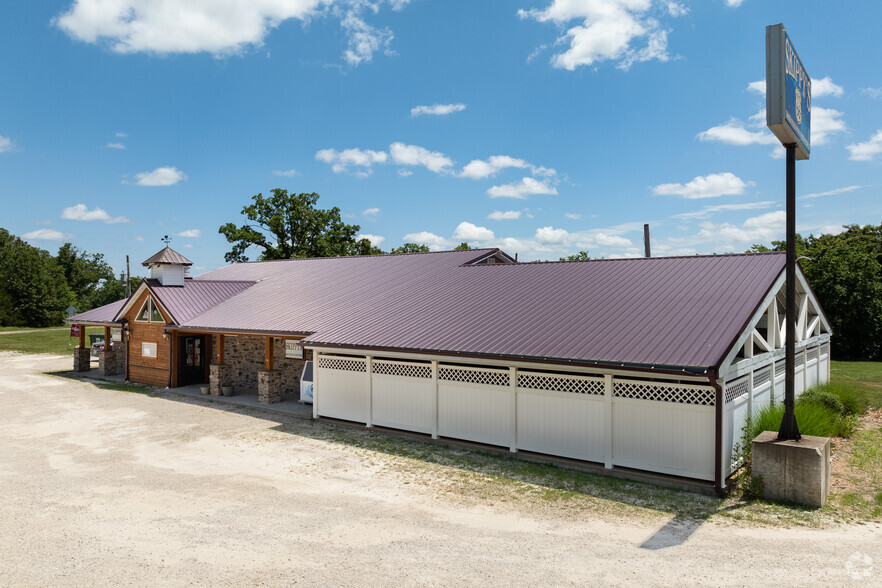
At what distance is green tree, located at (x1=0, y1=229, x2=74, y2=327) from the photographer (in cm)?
5412

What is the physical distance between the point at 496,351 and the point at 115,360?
20.2 m

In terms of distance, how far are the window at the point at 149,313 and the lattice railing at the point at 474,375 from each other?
13216 mm

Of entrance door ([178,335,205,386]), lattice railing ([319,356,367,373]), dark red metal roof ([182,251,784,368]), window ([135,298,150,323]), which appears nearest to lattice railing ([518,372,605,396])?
dark red metal roof ([182,251,784,368])

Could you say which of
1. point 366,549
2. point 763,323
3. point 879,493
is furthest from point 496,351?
point 763,323

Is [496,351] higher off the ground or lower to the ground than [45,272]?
lower

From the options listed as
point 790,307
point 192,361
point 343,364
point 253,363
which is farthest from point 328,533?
point 192,361

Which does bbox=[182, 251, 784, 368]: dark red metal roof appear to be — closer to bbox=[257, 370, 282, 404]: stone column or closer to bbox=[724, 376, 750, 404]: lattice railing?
bbox=[724, 376, 750, 404]: lattice railing

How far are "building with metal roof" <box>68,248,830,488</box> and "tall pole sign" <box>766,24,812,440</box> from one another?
91 cm

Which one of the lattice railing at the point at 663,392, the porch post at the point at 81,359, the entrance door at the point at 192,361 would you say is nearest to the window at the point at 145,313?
the entrance door at the point at 192,361

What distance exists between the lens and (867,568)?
267 inches

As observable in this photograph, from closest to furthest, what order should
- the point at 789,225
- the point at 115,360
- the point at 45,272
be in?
the point at 789,225, the point at 115,360, the point at 45,272

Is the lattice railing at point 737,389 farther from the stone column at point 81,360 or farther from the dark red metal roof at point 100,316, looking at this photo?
the stone column at point 81,360

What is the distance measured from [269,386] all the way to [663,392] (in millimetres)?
11907

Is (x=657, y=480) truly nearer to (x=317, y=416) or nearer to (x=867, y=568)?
(x=867, y=568)
